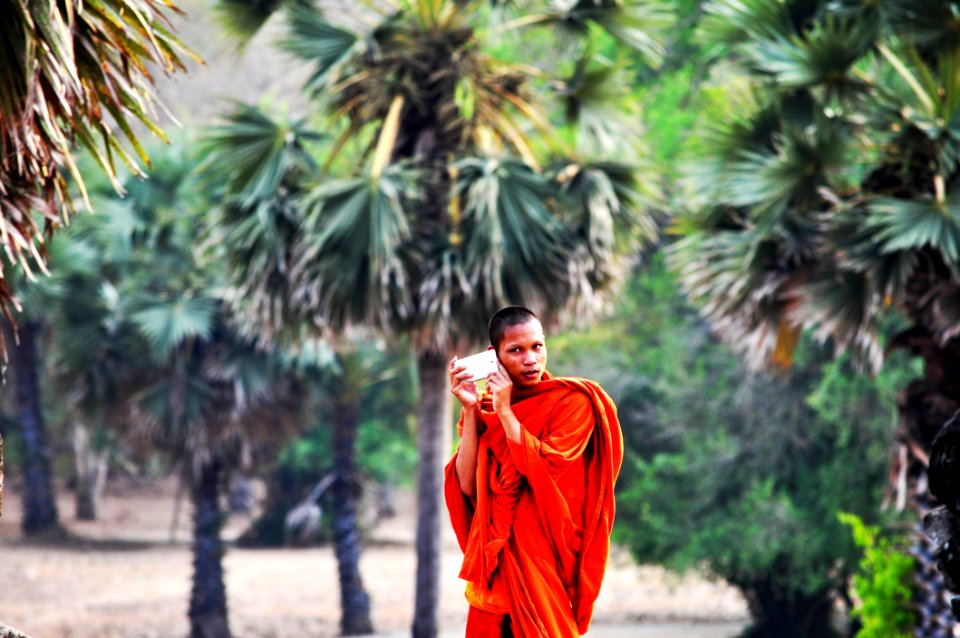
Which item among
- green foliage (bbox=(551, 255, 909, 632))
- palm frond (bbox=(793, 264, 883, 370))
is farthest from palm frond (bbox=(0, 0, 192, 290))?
green foliage (bbox=(551, 255, 909, 632))

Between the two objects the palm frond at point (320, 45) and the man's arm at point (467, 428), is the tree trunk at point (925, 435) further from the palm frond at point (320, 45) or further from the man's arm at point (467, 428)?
the palm frond at point (320, 45)

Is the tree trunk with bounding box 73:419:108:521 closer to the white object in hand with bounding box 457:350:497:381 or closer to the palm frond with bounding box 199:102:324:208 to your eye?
the palm frond with bounding box 199:102:324:208

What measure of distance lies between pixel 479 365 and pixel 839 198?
705cm

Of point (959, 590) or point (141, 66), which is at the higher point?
point (141, 66)

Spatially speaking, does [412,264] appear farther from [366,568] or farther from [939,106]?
[366,568]

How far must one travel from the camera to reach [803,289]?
1028 centimetres

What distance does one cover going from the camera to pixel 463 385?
15.0ft

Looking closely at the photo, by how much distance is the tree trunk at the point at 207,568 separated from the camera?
1855 cm

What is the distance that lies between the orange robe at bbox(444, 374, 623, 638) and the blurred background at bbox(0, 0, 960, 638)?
1.23 m

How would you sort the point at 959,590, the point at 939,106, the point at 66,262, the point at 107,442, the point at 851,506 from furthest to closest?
the point at 107,442
the point at 66,262
the point at 851,506
the point at 939,106
the point at 959,590

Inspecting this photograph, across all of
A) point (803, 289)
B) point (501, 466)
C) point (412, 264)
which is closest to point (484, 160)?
point (412, 264)

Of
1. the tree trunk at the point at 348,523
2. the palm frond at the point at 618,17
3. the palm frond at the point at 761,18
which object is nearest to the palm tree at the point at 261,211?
the palm frond at the point at 618,17

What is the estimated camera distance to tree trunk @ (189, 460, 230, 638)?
18.5 meters

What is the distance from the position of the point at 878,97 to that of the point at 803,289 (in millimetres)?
2083
